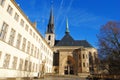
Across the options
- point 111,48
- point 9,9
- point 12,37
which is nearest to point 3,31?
point 12,37

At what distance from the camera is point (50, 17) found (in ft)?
264

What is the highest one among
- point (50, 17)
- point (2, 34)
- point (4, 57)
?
point (50, 17)

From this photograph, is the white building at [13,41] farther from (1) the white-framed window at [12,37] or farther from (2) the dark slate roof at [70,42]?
(2) the dark slate roof at [70,42]

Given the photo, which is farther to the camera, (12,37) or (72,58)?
(72,58)

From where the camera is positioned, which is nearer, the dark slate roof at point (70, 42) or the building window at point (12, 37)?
the building window at point (12, 37)

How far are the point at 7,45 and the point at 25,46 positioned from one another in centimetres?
759

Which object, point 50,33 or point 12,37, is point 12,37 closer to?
point 12,37

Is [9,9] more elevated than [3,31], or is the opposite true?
[9,9]

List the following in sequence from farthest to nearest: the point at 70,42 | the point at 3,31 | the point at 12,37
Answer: the point at 70,42, the point at 12,37, the point at 3,31

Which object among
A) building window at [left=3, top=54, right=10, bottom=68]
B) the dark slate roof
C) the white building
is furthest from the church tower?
building window at [left=3, top=54, right=10, bottom=68]

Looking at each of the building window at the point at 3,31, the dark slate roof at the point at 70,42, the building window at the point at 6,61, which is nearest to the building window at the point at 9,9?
the building window at the point at 3,31

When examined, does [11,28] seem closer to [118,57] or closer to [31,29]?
[31,29]

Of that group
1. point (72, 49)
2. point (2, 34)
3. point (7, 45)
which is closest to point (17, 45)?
point (7, 45)

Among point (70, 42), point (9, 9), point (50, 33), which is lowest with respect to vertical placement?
point (9, 9)
